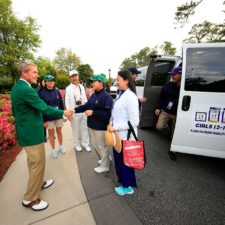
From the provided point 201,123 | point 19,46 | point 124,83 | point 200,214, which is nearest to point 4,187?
point 124,83

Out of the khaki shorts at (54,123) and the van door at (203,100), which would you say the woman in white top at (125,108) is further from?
the khaki shorts at (54,123)

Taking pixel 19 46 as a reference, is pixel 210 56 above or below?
below

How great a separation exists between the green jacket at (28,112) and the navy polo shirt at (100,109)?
69 cm

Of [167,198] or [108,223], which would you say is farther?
[167,198]

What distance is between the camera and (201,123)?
2387 mm

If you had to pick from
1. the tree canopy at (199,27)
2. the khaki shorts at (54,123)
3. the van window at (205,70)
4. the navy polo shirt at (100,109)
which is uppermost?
the tree canopy at (199,27)

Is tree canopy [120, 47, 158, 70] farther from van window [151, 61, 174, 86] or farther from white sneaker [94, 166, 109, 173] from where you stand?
white sneaker [94, 166, 109, 173]

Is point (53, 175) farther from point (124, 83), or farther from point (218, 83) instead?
point (218, 83)

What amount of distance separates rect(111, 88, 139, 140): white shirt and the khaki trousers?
1077 mm

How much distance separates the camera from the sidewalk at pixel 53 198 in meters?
1.90

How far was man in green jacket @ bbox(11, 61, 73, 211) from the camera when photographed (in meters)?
1.79

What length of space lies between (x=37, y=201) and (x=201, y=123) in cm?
270

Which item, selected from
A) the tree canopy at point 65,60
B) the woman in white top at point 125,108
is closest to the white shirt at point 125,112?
the woman in white top at point 125,108

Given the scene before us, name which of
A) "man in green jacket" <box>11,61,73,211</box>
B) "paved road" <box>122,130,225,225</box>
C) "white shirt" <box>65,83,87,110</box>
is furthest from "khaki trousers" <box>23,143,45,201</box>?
"white shirt" <box>65,83,87,110</box>
